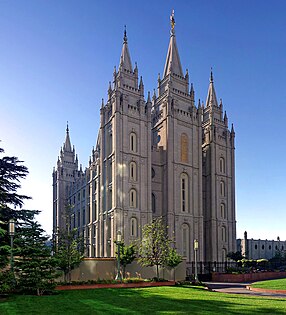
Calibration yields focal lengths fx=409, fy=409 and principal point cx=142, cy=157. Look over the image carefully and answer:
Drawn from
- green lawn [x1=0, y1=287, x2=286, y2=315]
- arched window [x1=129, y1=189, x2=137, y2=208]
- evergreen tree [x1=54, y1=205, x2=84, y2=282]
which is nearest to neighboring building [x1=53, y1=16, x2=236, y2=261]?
arched window [x1=129, y1=189, x2=137, y2=208]

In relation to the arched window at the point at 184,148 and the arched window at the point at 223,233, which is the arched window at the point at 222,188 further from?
the arched window at the point at 184,148

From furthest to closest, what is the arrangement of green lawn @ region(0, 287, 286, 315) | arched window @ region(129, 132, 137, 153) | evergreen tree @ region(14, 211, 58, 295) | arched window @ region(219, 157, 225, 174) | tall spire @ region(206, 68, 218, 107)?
tall spire @ region(206, 68, 218, 107) < arched window @ region(219, 157, 225, 174) < arched window @ region(129, 132, 137, 153) < evergreen tree @ region(14, 211, 58, 295) < green lawn @ region(0, 287, 286, 315)

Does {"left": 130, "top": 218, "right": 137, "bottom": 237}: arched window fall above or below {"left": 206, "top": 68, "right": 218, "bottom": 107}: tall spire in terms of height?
below

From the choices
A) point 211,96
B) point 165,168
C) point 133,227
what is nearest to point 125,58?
point 165,168

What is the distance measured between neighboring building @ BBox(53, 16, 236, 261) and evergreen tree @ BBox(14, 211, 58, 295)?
1104 inches

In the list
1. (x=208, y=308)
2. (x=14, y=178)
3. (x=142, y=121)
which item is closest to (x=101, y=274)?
(x=14, y=178)

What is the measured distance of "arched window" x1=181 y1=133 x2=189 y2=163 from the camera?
61.7 meters

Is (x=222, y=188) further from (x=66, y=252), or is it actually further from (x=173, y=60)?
(x=66, y=252)

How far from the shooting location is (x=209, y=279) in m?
45.4

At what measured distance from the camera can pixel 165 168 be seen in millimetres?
59875

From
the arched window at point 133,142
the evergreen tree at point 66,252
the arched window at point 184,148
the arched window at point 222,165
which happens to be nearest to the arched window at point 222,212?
the arched window at point 222,165

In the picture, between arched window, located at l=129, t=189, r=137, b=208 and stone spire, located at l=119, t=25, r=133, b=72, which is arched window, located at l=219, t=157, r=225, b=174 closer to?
arched window, located at l=129, t=189, r=137, b=208

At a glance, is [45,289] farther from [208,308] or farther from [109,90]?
[109,90]

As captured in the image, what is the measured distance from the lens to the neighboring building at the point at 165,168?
55375 mm
